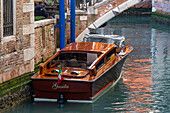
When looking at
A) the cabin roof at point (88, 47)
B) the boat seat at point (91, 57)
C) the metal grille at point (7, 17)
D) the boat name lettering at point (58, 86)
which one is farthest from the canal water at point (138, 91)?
the metal grille at point (7, 17)

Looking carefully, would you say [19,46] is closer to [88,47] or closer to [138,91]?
[88,47]

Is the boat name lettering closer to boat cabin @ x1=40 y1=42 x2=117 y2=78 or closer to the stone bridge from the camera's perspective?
boat cabin @ x1=40 y1=42 x2=117 y2=78

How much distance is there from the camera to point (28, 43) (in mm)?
8148

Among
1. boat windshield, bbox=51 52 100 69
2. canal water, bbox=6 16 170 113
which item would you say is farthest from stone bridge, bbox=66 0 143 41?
boat windshield, bbox=51 52 100 69

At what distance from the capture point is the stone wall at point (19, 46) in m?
7.34

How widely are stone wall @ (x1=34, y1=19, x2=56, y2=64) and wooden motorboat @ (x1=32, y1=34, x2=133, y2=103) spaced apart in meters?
0.68

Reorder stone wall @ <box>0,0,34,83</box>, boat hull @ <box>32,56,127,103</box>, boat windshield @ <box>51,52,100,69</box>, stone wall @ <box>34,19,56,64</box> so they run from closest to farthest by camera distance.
→ stone wall @ <box>0,0,34,83</box> → boat hull @ <box>32,56,127,103</box> → boat windshield @ <box>51,52,100,69</box> → stone wall @ <box>34,19,56,64</box>

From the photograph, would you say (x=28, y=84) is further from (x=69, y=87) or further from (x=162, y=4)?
(x=162, y=4)

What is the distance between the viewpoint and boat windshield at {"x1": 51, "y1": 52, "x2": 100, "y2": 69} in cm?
823

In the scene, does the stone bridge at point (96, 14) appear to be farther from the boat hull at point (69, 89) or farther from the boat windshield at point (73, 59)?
the boat hull at point (69, 89)

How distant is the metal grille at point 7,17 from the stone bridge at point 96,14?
203 inches

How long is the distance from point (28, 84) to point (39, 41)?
4.62ft

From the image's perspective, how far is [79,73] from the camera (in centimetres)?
776

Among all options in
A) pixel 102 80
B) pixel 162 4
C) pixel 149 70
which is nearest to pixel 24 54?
pixel 102 80
